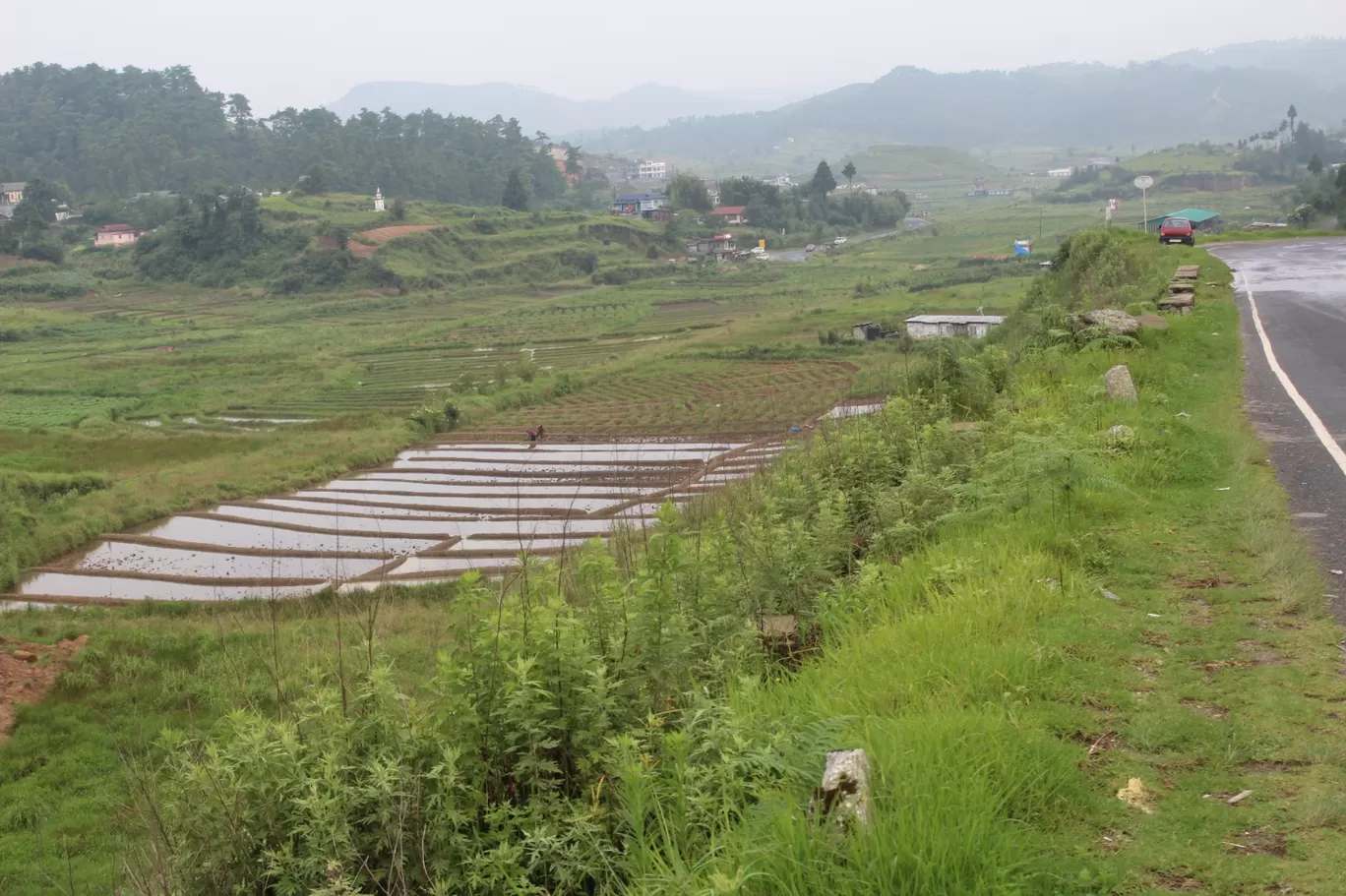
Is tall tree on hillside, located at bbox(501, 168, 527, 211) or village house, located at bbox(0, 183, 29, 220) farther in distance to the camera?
tall tree on hillside, located at bbox(501, 168, 527, 211)

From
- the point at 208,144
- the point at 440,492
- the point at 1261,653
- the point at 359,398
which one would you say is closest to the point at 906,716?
the point at 1261,653

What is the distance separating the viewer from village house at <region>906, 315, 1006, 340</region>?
37656 millimetres

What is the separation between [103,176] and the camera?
118m

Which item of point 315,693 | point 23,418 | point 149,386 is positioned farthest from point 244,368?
point 315,693

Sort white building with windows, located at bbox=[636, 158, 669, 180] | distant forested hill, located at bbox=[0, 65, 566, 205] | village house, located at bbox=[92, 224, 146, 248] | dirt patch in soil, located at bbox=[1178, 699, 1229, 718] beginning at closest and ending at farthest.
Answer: dirt patch in soil, located at bbox=[1178, 699, 1229, 718] → village house, located at bbox=[92, 224, 146, 248] → distant forested hill, located at bbox=[0, 65, 566, 205] → white building with windows, located at bbox=[636, 158, 669, 180]

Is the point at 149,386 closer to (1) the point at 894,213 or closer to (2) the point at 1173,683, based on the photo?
(2) the point at 1173,683

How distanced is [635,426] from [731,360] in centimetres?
1210

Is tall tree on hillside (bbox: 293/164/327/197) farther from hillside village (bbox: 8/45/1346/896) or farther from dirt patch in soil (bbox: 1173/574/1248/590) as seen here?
dirt patch in soil (bbox: 1173/574/1248/590)

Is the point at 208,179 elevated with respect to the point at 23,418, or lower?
elevated

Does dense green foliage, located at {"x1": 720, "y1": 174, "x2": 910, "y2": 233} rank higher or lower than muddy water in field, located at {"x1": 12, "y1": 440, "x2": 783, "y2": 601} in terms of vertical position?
higher

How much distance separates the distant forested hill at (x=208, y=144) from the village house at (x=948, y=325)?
88.1 metres

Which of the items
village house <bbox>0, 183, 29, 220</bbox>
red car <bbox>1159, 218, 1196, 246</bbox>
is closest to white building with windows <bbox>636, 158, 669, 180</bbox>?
village house <bbox>0, 183, 29, 220</bbox>

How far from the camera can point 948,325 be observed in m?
39.6

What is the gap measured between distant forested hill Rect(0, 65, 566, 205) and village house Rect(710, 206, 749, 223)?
36.9 meters
